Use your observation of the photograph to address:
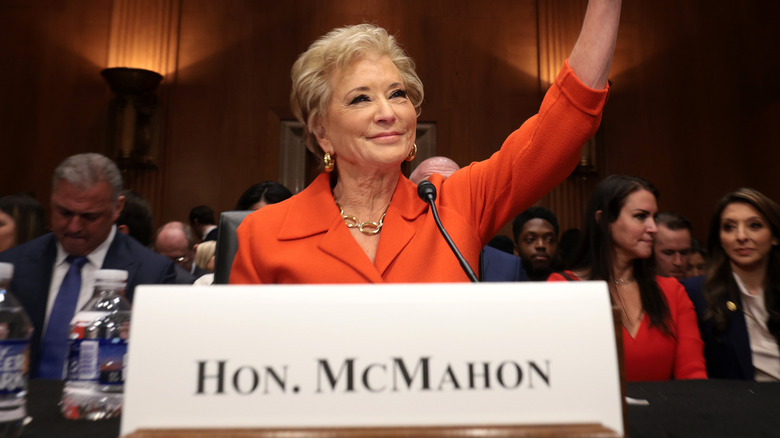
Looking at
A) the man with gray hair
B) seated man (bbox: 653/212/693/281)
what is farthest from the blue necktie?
seated man (bbox: 653/212/693/281)

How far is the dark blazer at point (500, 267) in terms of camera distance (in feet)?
9.00

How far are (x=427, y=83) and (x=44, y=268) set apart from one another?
15.6 ft

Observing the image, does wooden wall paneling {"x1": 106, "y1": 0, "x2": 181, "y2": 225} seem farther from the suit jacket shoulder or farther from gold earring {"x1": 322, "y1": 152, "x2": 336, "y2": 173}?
gold earring {"x1": 322, "y1": 152, "x2": 336, "y2": 173}

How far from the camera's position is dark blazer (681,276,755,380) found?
8.66 feet

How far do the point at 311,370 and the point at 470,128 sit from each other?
6024mm

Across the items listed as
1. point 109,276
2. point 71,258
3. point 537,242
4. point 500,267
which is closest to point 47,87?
point 71,258

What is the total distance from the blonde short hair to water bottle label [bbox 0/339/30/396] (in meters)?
0.95

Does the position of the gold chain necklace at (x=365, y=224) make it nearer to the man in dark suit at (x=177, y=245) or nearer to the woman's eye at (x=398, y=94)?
the woman's eye at (x=398, y=94)

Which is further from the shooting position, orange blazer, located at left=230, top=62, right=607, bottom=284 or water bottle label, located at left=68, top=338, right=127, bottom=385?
orange blazer, located at left=230, top=62, right=607, bottom=284

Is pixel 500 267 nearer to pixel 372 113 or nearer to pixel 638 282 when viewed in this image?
pixel 638 282

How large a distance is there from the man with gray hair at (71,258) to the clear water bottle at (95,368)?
1.27 m

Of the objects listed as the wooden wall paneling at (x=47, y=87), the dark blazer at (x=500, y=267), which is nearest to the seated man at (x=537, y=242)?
the dark blazer at (x=500, y=267)

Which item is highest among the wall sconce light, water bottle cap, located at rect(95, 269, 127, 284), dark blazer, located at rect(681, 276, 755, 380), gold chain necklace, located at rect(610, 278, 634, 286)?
the wall sconce light

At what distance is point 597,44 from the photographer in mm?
1312
